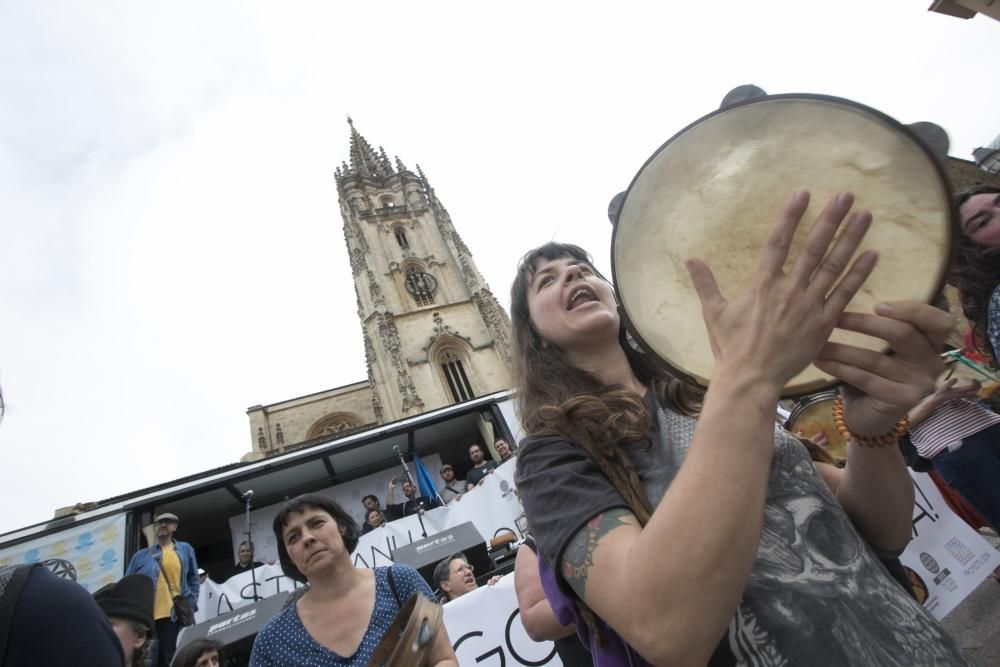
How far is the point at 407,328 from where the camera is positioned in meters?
22.9

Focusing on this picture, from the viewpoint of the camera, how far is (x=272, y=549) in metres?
10.8

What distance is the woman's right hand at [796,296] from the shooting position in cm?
73

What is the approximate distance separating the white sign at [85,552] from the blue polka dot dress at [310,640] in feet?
27.1

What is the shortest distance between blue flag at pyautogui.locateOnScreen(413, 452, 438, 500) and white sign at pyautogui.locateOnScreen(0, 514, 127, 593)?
588 cm

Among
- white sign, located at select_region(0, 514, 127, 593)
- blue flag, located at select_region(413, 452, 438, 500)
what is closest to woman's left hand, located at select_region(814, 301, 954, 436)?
white sign, located at select_region(0, 514, 127, 593)

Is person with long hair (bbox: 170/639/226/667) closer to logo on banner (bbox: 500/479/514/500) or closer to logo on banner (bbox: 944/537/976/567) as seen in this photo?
logo on banner (bbox: 500/479/514/500)

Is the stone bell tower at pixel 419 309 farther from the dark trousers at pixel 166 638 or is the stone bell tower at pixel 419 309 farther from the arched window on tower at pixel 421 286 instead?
the dark trousers at pixel 166 638

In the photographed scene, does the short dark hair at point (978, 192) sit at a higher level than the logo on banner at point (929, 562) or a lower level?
higher

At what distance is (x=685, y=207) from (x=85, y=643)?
1.59m

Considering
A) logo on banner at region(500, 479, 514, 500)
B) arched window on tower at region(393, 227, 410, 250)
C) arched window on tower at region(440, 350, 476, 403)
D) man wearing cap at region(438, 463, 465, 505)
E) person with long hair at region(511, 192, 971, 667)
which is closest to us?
person with long hair at region(511, 192, 971, 667)

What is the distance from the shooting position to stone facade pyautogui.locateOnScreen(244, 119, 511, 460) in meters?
21.4

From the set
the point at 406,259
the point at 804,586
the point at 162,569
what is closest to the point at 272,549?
the point at 162,569

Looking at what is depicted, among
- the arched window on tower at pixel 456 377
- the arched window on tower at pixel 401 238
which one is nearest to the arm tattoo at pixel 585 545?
the arched window on tower at pixel 456 377

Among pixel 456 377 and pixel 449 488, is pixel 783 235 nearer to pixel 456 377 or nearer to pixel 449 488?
pixel 449 488
